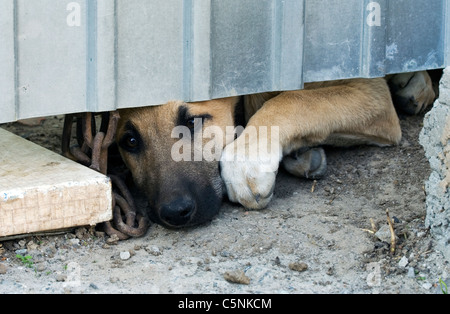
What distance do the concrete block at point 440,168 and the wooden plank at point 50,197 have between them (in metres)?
1.29

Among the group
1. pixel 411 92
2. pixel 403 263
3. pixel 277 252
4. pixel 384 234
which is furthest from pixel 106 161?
pixel 411 92

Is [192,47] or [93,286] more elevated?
[192,47]

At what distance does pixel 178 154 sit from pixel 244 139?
0.34m

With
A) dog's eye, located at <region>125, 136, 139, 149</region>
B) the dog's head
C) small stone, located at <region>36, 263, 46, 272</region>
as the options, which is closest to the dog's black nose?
the dog's head

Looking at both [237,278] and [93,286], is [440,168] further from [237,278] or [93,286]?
[93,286]

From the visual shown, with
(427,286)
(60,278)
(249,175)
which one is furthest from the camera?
(249,175)

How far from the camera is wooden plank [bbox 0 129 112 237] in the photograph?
2.66m

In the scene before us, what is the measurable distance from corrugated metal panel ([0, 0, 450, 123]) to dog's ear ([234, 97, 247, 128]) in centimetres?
31

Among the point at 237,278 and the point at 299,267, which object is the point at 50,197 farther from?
the point at 299,267

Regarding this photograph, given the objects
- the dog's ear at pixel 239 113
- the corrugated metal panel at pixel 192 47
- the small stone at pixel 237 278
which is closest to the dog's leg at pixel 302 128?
the dog's ear at pixel 239 113

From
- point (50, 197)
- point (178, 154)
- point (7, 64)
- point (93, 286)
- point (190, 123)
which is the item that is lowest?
point (93, 286)

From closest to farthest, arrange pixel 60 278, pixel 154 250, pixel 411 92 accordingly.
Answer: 1. pixel 60 278
2. pixel 154 250
3. pixel 411 92

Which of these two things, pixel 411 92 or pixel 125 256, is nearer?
pixel 125 256

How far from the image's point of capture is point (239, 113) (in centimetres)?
350
